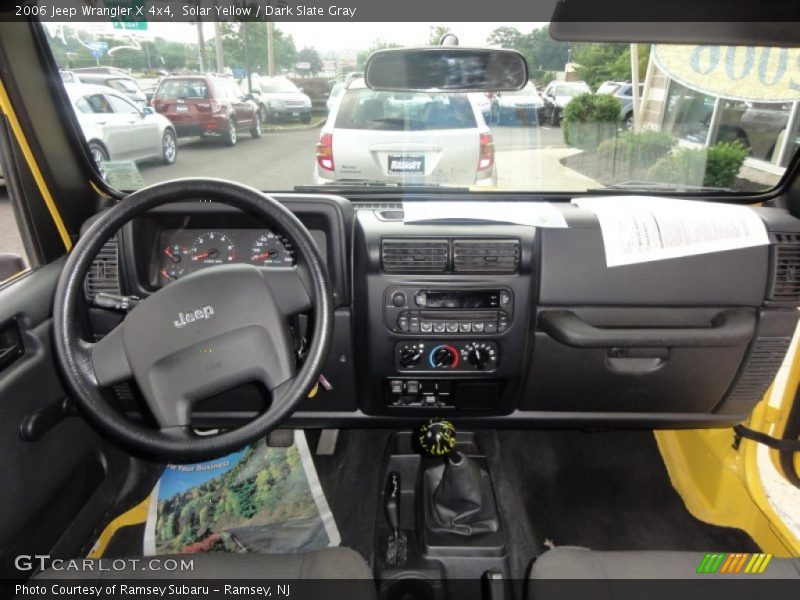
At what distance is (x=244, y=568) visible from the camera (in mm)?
1204

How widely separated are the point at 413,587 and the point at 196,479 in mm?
969

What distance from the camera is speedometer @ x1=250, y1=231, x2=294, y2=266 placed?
170 centimetres

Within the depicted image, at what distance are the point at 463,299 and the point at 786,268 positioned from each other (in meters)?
0.95

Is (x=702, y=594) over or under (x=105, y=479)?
over

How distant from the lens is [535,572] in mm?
1220

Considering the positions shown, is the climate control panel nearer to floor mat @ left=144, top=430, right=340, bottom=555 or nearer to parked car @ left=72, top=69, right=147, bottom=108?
floor mat @ left=144, top=430, right=340, bottom=555

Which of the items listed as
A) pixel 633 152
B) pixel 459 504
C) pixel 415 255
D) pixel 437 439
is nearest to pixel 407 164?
pixel 415 255

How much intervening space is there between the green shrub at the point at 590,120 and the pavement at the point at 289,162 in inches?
1.6

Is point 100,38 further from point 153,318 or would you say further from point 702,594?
point 702,594

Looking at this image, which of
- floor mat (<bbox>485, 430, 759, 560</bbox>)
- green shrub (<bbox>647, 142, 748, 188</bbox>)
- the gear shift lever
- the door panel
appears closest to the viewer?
the door panel

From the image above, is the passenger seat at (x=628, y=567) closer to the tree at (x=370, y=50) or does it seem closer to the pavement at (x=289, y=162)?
the pavement at (x=289, y=162)

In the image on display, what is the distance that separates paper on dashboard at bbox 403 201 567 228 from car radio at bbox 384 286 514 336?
208 millimetres

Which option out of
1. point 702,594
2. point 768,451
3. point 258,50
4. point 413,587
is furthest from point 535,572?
point 258,50

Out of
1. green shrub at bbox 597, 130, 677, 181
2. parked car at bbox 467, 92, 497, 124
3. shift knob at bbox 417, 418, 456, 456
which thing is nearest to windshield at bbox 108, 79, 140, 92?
parked car at bbox 467, 92, 497, 124
